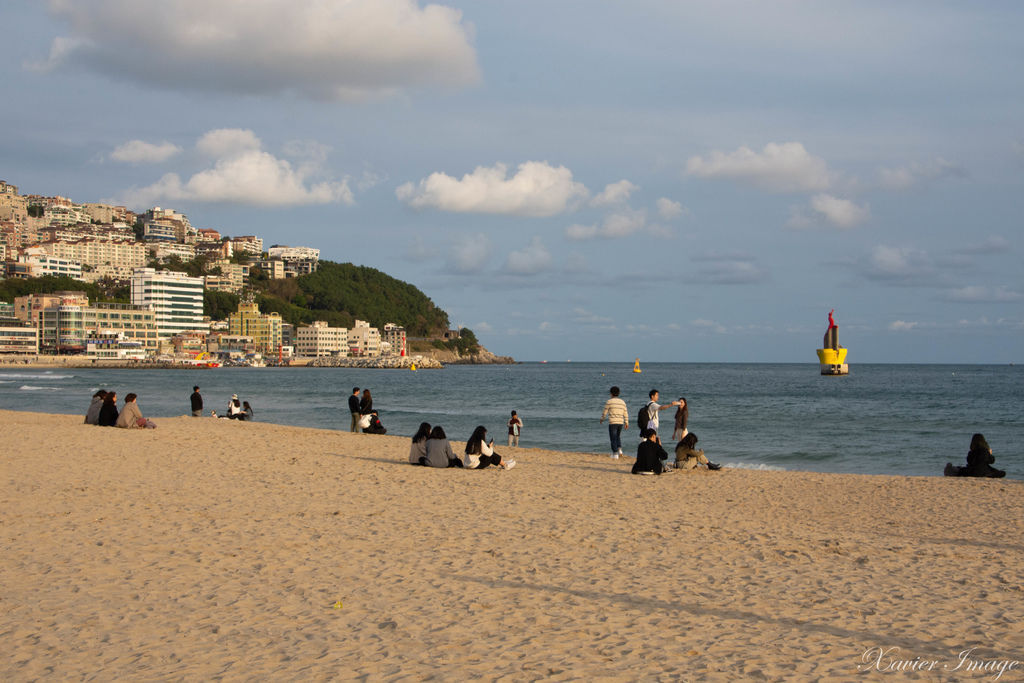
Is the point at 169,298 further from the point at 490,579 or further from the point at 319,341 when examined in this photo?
the point at 490,579

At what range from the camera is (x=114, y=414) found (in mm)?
21312

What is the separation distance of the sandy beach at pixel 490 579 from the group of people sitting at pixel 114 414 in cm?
700

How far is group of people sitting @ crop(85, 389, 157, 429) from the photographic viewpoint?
20.5m

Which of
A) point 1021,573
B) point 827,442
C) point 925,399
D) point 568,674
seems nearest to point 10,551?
point 568,674

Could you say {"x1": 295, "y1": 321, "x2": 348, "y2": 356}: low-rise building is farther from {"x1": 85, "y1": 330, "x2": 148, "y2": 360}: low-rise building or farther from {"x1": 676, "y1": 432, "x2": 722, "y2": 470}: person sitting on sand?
{"x1": 676, "y1": 432, "x2": 722, "y2": 470}: person sitting on sand

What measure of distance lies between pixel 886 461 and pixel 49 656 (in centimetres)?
2191

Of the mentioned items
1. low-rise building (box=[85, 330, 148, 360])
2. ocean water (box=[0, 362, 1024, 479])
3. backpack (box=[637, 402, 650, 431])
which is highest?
low-rise building (box=[85, 330, 148, 360])

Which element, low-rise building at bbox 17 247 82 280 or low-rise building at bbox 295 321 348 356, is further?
low-rise building at bbox 295 321 348 356

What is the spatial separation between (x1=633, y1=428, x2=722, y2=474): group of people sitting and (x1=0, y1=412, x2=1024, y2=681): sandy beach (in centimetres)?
140

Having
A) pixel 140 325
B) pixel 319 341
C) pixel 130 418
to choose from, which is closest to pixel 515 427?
pixel 130 418

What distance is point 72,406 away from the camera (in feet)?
135

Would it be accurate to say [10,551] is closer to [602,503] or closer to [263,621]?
[263,621]

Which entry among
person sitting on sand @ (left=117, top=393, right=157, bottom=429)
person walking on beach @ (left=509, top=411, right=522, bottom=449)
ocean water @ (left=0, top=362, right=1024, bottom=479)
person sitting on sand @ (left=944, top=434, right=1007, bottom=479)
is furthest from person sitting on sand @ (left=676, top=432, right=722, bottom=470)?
person sitting on sand @ (left=117, top=393, right=157, bottom=429)

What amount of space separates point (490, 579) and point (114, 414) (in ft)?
56.8
